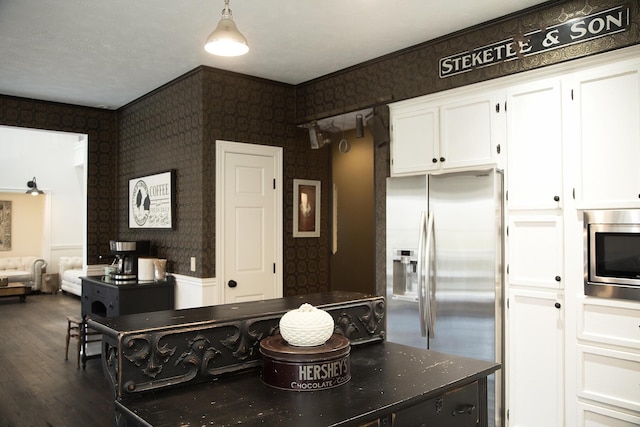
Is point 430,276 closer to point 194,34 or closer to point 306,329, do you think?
point 306,329

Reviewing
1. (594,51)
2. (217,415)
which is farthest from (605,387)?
(217,415)

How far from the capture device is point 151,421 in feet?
4.58

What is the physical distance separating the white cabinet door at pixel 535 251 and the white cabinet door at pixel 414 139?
80 cm

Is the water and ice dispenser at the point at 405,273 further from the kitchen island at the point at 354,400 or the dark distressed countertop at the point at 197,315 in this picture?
the kitchen island at the point at 354,400

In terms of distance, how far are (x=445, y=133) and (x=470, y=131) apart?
0.68ft

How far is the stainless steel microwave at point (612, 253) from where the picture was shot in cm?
278

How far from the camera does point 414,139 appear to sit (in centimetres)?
394

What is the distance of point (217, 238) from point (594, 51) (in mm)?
3187

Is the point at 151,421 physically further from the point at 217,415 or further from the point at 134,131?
the point at 134,131

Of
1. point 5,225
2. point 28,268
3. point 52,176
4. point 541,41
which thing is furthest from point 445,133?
point 5,225

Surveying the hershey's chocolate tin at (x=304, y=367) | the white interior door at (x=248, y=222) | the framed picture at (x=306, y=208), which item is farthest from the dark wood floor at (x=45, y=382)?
the hershey's chocolate tin at (x=304, y=367)

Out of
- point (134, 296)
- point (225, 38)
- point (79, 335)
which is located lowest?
point (79, 335)

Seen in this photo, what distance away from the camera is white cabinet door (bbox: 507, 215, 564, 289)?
10.2 feet

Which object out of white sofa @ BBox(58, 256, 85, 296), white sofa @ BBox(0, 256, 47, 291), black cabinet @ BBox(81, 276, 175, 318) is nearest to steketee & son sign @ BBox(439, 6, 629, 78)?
black cabinet @ BBox(81, 276, 175, 318)
